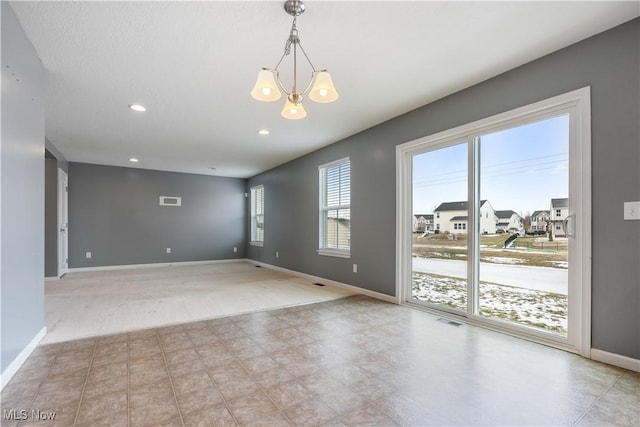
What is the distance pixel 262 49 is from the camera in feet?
7.64

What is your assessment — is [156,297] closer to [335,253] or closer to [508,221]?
[335,253]

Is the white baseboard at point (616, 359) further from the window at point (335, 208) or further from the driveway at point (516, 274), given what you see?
the window at point (335, 208)

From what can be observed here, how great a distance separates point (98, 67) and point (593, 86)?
391cm

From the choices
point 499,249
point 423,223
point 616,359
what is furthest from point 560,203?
point 423,223

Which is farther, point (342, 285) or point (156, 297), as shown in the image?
point (342, 285)

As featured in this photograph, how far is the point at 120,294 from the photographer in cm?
432

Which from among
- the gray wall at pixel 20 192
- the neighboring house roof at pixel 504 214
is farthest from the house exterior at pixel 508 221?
the gray wall at pixel 20 192

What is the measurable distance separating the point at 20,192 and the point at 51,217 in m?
4.01

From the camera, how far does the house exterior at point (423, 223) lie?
3.57 meters

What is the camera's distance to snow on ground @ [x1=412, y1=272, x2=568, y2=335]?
99.1 inches

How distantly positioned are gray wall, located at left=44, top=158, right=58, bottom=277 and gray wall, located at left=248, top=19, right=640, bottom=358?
207 inches

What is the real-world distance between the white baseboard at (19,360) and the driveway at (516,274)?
365cm

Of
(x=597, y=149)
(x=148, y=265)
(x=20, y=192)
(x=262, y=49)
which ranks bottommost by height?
(x=148, y=265)

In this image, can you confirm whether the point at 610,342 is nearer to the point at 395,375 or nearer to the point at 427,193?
the point at 395,375
